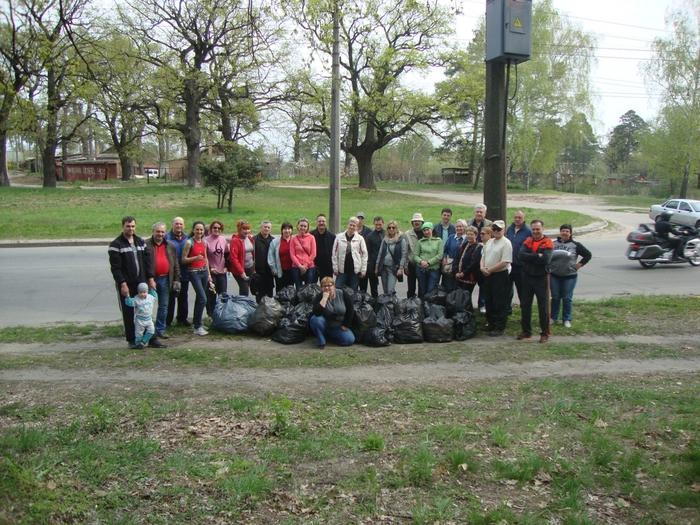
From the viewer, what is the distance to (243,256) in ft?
29.2

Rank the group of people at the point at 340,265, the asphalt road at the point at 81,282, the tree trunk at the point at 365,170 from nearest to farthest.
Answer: the group of people at the point at 340,265 < the asphalt road at the point at 81,282 < the tree trunk at the point at 365,170

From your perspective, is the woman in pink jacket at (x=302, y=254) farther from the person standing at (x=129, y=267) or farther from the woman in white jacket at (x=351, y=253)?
the person standing at (x=129, y=267)

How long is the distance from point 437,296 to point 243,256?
3108mm

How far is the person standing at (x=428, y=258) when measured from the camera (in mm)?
8906

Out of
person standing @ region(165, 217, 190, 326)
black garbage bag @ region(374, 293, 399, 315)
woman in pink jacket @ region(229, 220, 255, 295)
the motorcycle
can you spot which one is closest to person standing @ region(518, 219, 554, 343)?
black garbage bag @ region(374, 293, 399, 315)

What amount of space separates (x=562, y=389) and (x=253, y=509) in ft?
11.8

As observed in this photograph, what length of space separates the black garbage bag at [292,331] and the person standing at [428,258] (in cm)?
→ 217

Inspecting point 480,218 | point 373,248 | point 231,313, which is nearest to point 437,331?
point 373,248

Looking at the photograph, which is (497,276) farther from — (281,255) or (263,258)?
(263,258)

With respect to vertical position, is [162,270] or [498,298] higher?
[162,270]

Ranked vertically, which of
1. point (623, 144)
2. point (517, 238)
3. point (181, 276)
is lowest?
point (181, 276)

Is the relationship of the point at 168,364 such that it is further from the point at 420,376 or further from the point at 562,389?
the point at 562,389

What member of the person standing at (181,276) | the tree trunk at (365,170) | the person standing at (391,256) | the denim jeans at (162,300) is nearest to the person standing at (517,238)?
the person standing at (391,256)

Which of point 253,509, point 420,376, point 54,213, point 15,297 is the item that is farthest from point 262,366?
point 54,213
